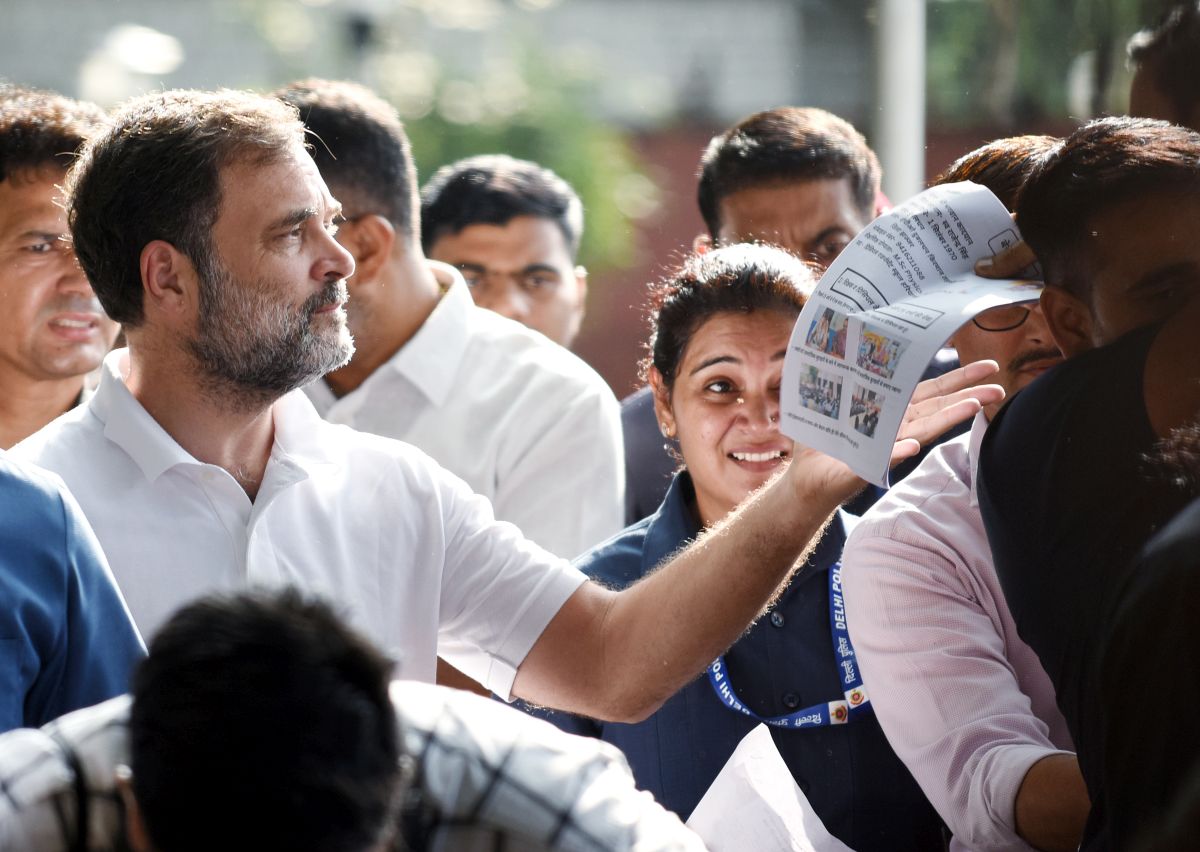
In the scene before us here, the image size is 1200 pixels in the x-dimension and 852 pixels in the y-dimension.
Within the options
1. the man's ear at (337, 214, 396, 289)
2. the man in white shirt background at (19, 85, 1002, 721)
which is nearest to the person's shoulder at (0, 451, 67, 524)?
the man in white shirt background at (19, 85, 1002, 721)

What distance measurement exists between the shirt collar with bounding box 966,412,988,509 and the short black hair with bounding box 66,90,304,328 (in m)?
0.92

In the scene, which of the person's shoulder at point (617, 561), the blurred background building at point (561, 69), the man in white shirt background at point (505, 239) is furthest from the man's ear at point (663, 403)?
the blurred background building at point (561, 69)

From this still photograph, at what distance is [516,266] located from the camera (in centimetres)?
350

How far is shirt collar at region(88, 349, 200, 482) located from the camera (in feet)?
5.87

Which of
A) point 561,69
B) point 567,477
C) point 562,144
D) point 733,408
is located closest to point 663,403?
point 733,408

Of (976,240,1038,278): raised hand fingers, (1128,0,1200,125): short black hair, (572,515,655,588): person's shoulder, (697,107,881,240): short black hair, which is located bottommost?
(572,515,655,588): person's shoulder

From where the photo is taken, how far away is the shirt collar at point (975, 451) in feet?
5.00

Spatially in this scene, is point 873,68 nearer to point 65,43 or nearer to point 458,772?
point 458,772

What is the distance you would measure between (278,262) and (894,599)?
84 cm

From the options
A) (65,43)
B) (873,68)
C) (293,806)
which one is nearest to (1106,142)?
(293,806)

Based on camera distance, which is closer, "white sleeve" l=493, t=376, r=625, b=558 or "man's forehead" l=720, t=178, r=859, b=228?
"white sleeve" l=493, t=376, r=625, b=558

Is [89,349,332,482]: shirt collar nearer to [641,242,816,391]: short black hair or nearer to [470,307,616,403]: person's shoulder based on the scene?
[641,242,816,391]: short black hair

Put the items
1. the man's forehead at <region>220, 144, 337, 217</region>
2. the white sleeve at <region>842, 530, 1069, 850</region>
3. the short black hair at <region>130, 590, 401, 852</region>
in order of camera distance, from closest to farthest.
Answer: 1. the short black hair at <region>130, 590, 401, 852</region>
2. the white sleeve at <region>842, 530, 1069, 850</region>
3. the man's forehead at <region>220, 144, 337, 217</region>

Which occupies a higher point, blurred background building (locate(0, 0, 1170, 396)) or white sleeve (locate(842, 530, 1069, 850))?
white sleeve (locate(842, 530, 1069, 850))
